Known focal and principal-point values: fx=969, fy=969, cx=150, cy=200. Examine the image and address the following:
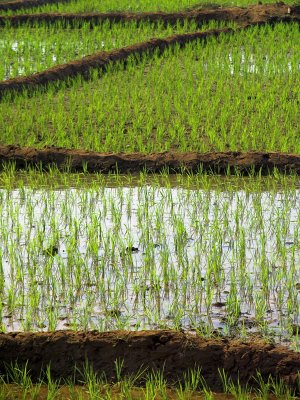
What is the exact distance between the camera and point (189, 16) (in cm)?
1166

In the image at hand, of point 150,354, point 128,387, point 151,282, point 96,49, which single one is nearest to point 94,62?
point 96,49

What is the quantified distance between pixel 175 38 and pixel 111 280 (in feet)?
20.9

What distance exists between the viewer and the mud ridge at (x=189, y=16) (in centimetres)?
1133

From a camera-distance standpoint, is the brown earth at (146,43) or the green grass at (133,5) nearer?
the brown earth at (146,43)

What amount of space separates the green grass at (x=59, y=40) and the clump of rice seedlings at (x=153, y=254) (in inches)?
150

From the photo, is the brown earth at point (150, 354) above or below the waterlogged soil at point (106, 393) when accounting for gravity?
above

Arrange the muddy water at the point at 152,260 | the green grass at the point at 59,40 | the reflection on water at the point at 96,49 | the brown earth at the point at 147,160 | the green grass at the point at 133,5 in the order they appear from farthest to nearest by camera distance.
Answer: the green grass at the point at 133,5, the green grass at the point at 59,40, the reflection on water at the point at 96,49, the brown earth at the point at 147,160, the muddy water at the point at 152,260

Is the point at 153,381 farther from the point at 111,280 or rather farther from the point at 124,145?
the point at 124,145

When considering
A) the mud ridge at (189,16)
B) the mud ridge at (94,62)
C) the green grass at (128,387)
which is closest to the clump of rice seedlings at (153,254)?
the green grass at (128,387)

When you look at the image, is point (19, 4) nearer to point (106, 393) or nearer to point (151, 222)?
point (151, 222)

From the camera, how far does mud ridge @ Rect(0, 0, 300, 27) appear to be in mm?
11328

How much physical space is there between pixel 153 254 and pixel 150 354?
1.09 metres

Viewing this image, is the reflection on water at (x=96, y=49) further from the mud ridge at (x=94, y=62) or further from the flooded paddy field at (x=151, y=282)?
the flooded paddy field at (x=151, y=282)

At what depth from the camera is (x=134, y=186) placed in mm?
5863
